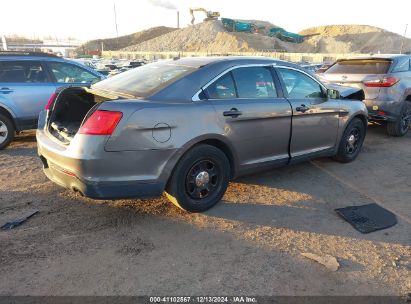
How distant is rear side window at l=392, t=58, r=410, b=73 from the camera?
7223 mm

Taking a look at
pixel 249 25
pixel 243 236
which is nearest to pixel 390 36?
pixel 249 25

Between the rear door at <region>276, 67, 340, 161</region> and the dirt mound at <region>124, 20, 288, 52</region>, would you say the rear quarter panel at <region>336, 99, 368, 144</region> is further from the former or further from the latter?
the dirt mound at <region>124, 20, 288, 52</region>

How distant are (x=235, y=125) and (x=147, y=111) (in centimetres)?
108

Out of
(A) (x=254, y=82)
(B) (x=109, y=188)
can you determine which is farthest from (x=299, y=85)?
(B) (x=109, y=188)

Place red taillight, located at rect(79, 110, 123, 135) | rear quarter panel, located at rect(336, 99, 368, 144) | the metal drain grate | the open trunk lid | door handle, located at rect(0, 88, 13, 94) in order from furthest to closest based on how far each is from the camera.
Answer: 1. door handle, located at rect(0, 88, 13, 94)
2. rear quarter panel, located at rect(336, 99, 368, 144)
3. the open trunk lid
4. the metal drain grate
5. red taillight, located at rect(79, 110, 123, 135)

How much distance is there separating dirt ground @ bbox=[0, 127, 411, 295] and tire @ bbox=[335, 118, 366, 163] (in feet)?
2.59

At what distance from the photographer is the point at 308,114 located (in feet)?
15.2

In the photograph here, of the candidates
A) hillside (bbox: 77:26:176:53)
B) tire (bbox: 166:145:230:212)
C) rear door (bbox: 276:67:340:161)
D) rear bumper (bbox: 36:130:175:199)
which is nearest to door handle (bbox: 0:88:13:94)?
rear bumper (bbox: 36:130:175:199)

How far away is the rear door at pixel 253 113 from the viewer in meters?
3.80

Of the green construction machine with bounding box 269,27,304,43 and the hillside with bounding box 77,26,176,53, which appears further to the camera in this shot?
the hillside with bounding box 77,26,176,53

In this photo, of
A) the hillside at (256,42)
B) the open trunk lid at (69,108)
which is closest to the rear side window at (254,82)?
the open trunk lid at (69,108)

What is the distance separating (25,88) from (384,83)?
22.5 feet

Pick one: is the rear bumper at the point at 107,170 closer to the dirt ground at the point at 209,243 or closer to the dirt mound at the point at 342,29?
the dirt ground at the point at 209,243

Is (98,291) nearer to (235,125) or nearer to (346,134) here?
(235,125)
